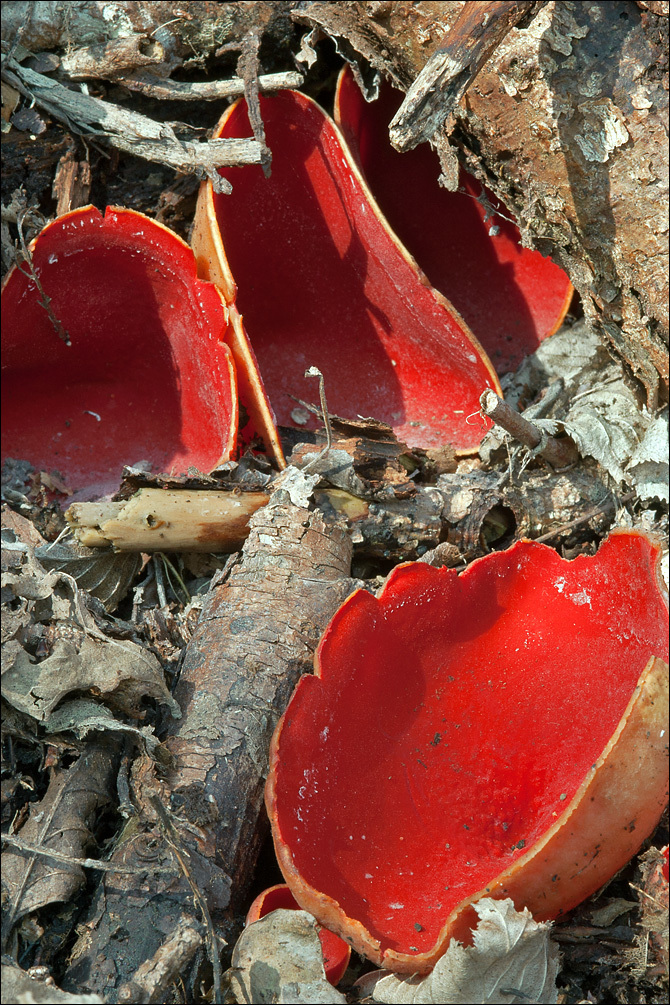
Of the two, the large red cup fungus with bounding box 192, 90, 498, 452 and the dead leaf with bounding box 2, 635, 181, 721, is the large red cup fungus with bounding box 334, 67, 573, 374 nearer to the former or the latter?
the large red cup fungus with bounding box 192, 90, 498, 452

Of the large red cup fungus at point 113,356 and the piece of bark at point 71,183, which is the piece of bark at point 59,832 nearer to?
the large red cup fungus at point 113,356

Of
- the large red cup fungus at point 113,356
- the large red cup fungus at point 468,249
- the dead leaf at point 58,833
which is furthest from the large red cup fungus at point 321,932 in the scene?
the large red cup fungus at point 468,249

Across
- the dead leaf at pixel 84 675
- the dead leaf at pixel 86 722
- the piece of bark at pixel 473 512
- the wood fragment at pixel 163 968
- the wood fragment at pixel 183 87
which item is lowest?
the wood fragment at pixel 163 968

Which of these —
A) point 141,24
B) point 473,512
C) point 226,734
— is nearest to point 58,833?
point 226,734

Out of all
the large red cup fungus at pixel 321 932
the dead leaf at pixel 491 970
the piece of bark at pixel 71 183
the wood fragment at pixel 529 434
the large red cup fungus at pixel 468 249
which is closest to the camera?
the dead leaf at pixel 491 970

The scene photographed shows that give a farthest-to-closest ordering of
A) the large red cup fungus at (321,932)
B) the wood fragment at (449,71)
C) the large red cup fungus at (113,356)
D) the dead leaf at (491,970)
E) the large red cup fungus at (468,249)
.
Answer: the large red cup fungus at (468,249), the large red cup fungus at (113,356), the wood fragment at (449,71), the large red cup fungus at (321,932), the dead leaf at (491,970)

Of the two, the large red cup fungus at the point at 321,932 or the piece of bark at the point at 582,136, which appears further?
the piece of bark at the point at 582,136

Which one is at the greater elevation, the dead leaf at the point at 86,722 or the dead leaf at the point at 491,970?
the dead leaf at the point at 491,970

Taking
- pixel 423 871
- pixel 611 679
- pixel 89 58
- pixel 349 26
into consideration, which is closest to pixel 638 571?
pixel 611 679
